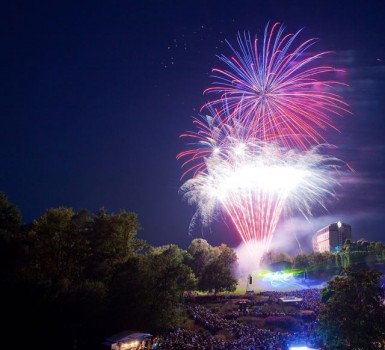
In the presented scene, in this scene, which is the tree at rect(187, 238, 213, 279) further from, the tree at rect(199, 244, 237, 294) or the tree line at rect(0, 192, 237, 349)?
the tree line at rect(0, 192, 237, 349)

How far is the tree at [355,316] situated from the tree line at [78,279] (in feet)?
43.8

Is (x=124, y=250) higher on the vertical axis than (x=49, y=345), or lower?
higher

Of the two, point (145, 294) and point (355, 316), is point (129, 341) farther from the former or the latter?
point (355, 316)

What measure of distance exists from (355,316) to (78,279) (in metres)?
21.8

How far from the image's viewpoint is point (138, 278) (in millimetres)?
34219

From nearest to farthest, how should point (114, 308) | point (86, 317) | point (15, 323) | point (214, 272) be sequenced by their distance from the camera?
point (15, 323), point (86, 317), point (114, 308), point (214, 272)

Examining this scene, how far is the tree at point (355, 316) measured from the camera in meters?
26.8

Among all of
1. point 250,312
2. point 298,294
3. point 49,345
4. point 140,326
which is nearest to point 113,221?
point 140,326

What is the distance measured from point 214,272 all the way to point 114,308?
129 ft

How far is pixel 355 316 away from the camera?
27281mm

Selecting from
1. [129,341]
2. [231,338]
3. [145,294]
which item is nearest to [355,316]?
[231,338]

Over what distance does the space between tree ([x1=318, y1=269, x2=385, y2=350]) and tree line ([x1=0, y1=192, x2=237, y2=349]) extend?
13341 millimetres

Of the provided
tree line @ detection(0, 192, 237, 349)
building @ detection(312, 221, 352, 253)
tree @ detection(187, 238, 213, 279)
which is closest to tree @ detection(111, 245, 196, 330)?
tree line @ detection(0, 192, 237, 349)

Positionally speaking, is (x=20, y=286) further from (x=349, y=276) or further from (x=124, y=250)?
(x=349, y=276)
